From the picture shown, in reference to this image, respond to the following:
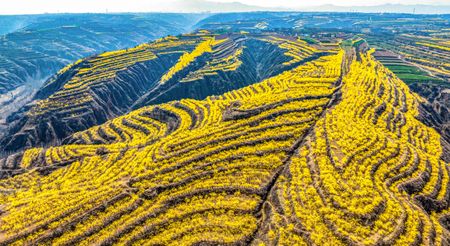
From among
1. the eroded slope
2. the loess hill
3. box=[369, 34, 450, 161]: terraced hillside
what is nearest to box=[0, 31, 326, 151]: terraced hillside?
box=[369, 34, 450, 161]: terraced hillside

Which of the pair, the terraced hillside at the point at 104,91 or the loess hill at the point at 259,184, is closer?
the loess hill at the point at 259,184

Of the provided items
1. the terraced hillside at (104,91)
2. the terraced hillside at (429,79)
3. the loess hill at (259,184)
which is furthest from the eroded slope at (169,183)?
the terraced hillside at (104,91)

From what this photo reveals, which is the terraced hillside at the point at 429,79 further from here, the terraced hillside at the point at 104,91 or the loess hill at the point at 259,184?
the terraced hillside at the point at 104,91

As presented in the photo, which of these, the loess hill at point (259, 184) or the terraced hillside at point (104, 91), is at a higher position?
the loess hill at point (259, 184)

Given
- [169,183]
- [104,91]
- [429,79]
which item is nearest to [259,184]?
[169,183]

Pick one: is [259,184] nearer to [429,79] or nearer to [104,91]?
[104,91]

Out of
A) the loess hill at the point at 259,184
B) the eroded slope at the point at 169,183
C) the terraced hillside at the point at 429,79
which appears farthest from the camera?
the terraced hillside at the point at 429,79

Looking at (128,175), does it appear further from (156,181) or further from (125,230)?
(125,230)

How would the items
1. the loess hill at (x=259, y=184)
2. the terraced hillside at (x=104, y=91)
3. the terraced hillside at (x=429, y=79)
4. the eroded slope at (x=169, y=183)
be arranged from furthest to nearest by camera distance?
the terraced hillside at (x=104, y=91)
the terraced hillside at (x=429, y=79)
the eroded slope at (x=169, y=183)
the loess hill at (x=259, y=184)
